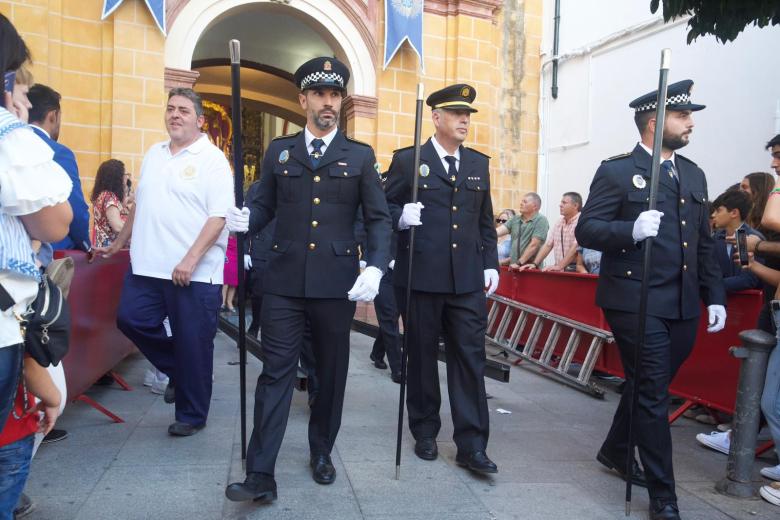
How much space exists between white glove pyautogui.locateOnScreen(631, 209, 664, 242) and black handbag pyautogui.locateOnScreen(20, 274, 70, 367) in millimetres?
2392

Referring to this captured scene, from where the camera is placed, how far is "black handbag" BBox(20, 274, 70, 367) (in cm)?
183

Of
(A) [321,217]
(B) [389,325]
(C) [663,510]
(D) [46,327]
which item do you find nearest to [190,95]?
(A) [321,217]

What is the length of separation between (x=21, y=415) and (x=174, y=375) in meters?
2.32

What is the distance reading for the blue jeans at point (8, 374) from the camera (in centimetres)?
176

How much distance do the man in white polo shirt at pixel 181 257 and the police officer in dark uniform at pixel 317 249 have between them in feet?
2.57

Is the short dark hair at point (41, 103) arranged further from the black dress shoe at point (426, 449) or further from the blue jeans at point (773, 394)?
the blue jeans at point (773, 394)

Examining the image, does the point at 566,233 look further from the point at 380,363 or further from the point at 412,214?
the point at 412,214

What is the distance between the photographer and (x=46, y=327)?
6.07 feet

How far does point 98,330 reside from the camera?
4.58 meters

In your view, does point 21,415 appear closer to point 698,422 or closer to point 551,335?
point 698,422

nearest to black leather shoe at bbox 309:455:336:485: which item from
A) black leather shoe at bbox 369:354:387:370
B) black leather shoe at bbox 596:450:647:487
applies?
black leather shoe at bbox 596:450:647:487

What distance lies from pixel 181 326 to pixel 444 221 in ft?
5.50

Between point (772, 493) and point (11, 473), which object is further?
point (772, 493)

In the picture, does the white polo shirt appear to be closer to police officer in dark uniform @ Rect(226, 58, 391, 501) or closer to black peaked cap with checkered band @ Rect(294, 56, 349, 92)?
police officer in dark uniform @ Rect(226, 58, 391, 501)
